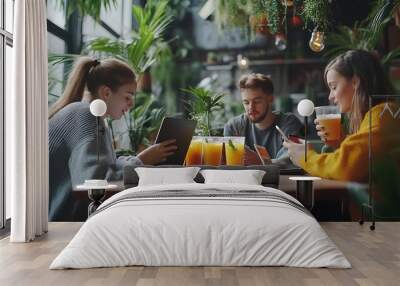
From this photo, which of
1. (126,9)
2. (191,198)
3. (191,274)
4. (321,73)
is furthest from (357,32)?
(191,274)

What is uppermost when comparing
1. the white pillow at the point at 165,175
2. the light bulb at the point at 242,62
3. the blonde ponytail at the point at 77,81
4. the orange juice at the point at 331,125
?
the light bulb at the point at 242,62

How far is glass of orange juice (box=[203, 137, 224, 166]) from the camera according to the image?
7.61 m

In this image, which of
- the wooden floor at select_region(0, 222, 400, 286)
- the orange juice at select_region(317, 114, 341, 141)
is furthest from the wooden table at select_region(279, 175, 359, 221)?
the wooden floor at select_region(0, 222, 400, 286)

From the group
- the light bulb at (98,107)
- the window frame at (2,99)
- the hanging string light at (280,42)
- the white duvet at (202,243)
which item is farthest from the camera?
the hanging string light at (280,42)

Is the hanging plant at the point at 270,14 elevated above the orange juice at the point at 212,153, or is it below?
above

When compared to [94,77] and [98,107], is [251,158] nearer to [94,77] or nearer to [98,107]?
[98,107]

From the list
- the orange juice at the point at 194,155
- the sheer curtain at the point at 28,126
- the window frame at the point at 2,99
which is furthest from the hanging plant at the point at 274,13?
the window frame at the point at 2,99

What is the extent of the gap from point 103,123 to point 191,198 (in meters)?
2.77

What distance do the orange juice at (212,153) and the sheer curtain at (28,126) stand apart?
205cm

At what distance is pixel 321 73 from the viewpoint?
7719 millimetres

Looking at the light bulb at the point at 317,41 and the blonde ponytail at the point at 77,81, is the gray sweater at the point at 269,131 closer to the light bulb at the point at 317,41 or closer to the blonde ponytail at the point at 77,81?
the light bulb at the point at 317,41

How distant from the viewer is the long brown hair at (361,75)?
25.0 ft

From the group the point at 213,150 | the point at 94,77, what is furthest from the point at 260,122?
the point at 94,77

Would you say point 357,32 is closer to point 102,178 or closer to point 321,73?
point 321,73
